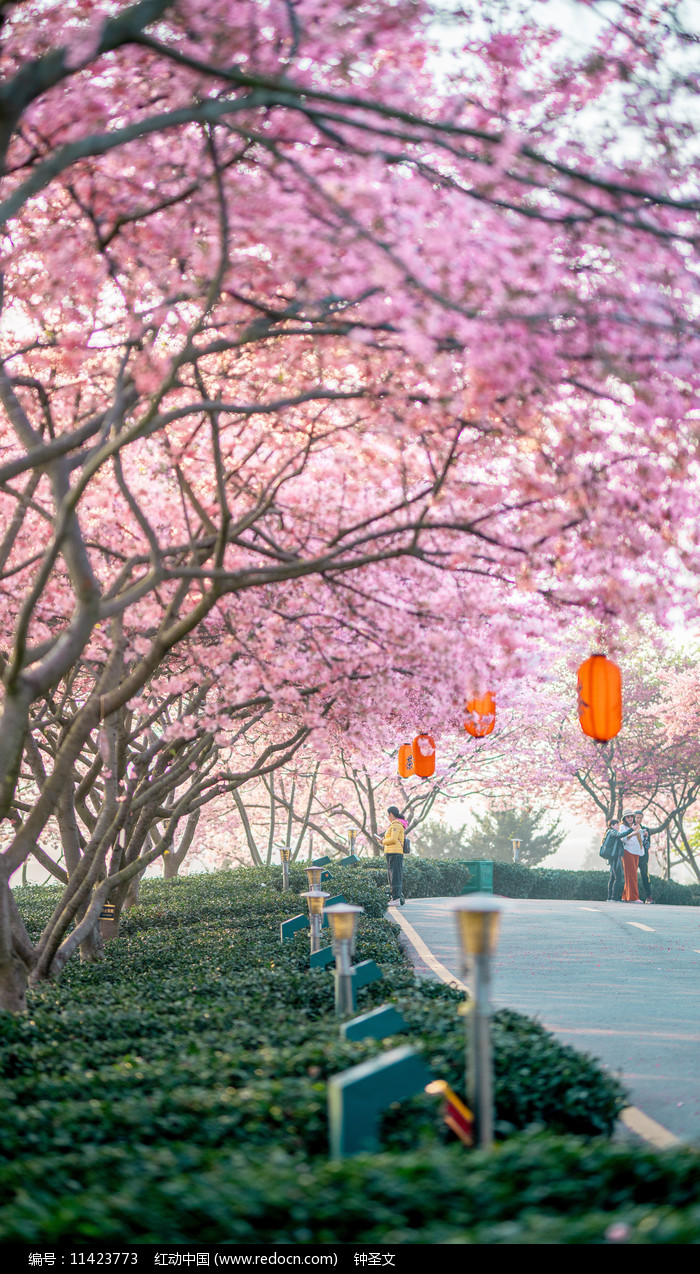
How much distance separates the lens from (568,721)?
34281 mm

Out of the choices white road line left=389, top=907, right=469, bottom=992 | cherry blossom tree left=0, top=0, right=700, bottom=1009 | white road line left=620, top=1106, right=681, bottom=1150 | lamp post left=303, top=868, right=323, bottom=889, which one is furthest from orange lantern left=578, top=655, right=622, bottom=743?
white road line left=620, top=1106, right=681, bottom=1150

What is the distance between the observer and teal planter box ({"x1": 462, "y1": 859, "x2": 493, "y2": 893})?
3002 centimetres

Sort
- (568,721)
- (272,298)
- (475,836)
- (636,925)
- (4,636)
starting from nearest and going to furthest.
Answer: (272,298)
(4,636)
(636,925)
(568,721)
(475,836)

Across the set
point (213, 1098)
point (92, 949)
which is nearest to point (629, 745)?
point (92, 949)

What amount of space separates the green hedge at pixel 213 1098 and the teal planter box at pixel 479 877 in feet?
72.8

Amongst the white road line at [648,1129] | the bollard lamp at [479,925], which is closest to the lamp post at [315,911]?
the white road line at [648,1129]

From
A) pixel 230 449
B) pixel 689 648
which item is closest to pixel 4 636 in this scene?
pixel 230 449

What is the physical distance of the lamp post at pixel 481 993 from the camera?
366 cm

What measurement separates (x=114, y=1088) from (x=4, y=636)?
7196 mm

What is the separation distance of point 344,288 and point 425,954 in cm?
997

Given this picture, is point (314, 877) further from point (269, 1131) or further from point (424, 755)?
point (424, 755)

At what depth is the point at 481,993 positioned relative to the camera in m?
3.68

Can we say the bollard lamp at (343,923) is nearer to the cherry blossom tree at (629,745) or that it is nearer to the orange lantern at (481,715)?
the orange lantern at (481,715)

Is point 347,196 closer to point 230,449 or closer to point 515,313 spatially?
point 515,313
